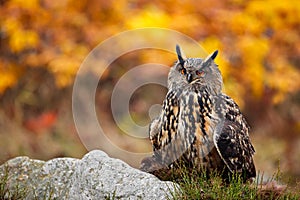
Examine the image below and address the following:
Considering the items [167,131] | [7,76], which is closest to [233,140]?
[167,131]

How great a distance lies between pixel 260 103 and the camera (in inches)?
421

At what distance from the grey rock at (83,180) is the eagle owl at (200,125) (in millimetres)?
332

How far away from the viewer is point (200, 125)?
4.65m

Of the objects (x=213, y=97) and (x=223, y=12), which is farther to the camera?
(x=223, y=12)

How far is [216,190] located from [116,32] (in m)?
4.77

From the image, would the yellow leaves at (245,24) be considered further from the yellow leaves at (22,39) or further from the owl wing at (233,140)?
the owl wing at (233,140)

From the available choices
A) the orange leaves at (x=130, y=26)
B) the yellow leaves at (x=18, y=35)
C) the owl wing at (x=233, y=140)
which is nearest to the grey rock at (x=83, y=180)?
the owl wing at (x=233, y=140)

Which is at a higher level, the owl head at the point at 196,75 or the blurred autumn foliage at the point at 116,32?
the blurred autumn foliage at the point at 116,32

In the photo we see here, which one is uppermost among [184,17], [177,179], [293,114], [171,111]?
[184,17]

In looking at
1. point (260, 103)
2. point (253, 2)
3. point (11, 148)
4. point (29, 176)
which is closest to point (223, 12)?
point (253, 2)

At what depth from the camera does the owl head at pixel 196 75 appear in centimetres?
466

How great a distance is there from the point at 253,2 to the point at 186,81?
4646 millimetres

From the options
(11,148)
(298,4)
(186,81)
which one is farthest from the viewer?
(298,4)

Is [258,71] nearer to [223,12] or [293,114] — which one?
[223,12]
